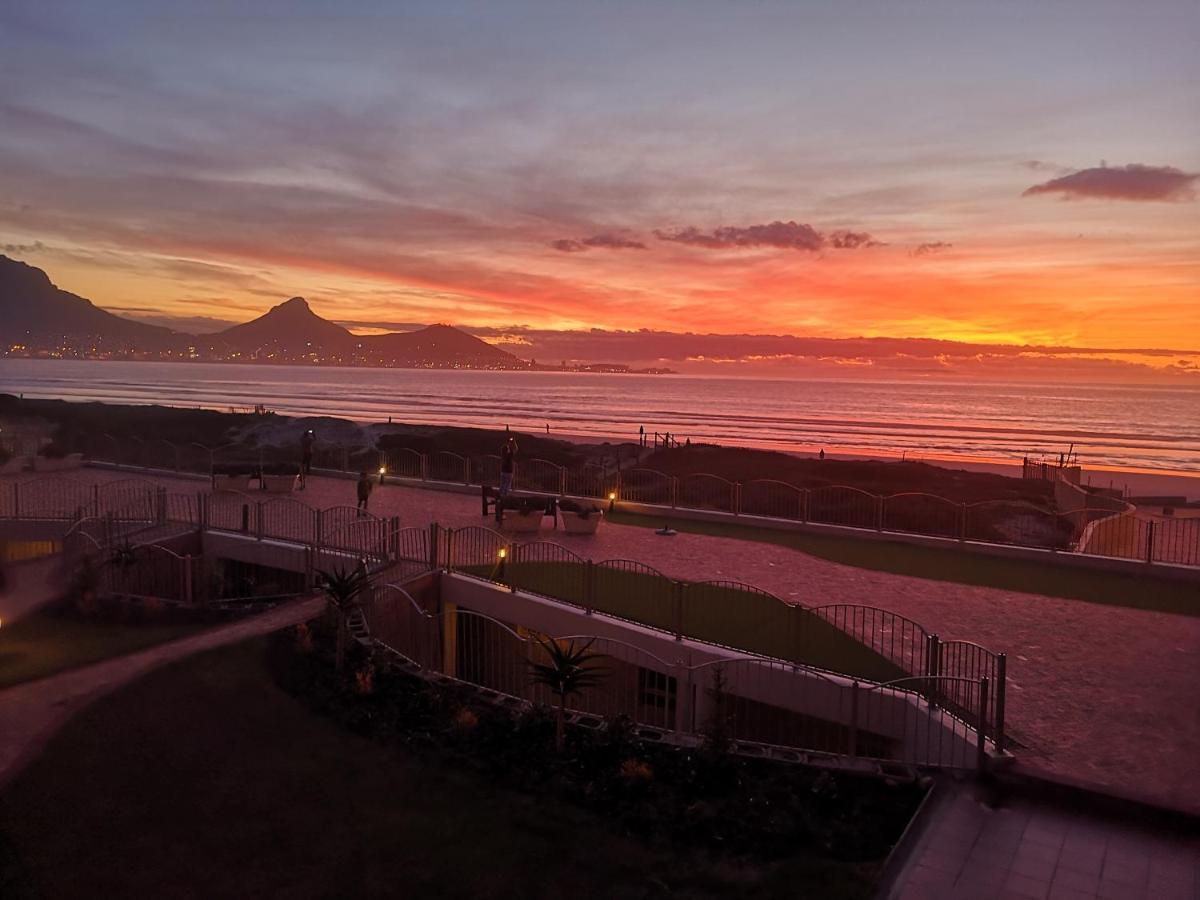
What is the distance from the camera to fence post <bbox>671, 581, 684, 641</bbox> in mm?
11062

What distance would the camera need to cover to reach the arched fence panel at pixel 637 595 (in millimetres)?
12206

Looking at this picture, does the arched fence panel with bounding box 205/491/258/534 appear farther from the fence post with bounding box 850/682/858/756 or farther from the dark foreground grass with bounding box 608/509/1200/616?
the fence post with bounding box 850/682/858/756

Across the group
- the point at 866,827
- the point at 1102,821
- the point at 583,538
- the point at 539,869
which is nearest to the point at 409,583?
the point at 583,538

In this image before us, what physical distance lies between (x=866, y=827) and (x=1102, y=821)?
2.01 m

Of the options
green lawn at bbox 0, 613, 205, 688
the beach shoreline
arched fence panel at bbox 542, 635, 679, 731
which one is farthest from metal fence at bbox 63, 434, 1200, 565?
the beach shoreline

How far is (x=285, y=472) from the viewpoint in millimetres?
25656

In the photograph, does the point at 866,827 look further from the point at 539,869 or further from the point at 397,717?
the point at 397,717

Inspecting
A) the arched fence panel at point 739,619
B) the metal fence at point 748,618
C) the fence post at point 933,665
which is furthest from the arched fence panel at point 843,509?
the fence post at point 933,665

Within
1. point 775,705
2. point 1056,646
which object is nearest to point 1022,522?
point 1056,646

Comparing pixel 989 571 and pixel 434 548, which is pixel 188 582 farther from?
pixel 989 571

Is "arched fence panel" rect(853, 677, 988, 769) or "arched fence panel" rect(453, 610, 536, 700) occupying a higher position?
"arched fence panel" rect(853, 677, 988, 769)

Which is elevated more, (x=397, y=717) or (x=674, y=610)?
(x=674, y=610)

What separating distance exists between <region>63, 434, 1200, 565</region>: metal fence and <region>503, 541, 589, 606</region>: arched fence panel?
22.2ft

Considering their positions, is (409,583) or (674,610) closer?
(674,610)
